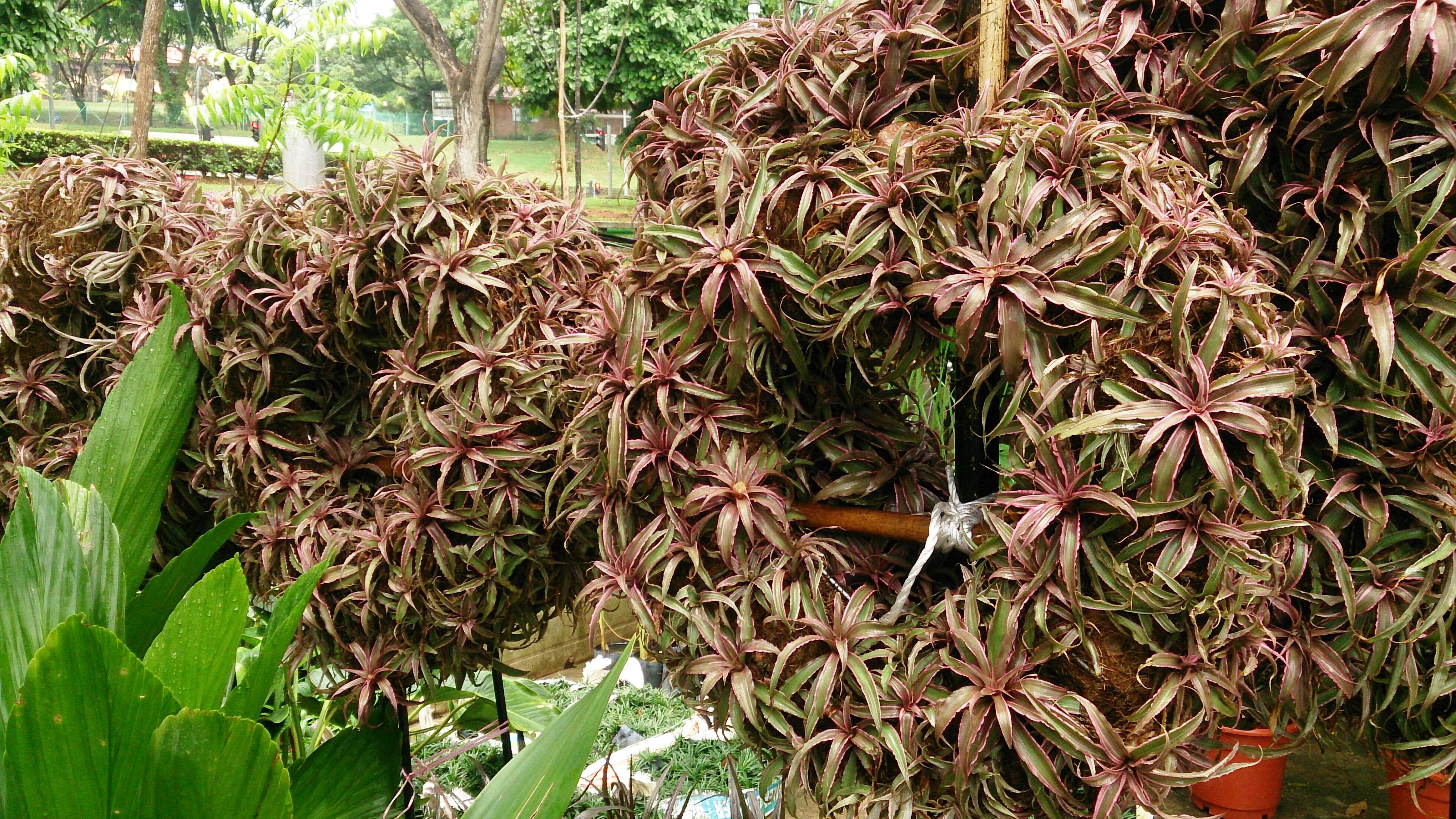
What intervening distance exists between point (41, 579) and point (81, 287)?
0.84 m

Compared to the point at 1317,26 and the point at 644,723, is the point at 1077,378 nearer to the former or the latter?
the point at 1317,26

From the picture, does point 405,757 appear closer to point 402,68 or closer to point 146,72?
point 146,72

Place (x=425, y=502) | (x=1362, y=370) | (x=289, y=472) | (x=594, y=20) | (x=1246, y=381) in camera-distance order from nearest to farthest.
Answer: (x=1246, y=381) → (x=1362, y=370) → (x=425, y=502) → (x=289, y=472) → (x=594, y=20)

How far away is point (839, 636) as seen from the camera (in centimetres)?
96

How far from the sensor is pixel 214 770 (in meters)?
0.87

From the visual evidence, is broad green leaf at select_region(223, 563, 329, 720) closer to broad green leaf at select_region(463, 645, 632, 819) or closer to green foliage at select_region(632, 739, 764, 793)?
broad green leaf at select_region(463, 645, 632, 819)

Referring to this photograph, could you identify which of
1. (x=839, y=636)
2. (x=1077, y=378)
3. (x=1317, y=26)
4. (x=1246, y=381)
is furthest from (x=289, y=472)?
(x=1317, y=26)

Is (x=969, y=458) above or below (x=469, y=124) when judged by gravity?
below

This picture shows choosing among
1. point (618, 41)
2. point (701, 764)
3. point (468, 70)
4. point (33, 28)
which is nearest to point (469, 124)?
point (468, 70)

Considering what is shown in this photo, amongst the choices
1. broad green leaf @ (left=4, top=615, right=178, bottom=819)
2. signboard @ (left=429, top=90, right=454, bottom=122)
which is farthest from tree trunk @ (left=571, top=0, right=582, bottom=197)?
signboard @ (left=429, top=90, right=454, bottom=122)

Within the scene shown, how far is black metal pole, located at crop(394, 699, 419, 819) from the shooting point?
1409 millimetres

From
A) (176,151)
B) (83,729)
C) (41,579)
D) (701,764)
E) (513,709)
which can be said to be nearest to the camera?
(83,729)

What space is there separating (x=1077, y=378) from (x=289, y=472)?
1136 millimetres

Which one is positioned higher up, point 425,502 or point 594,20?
point 594,20
